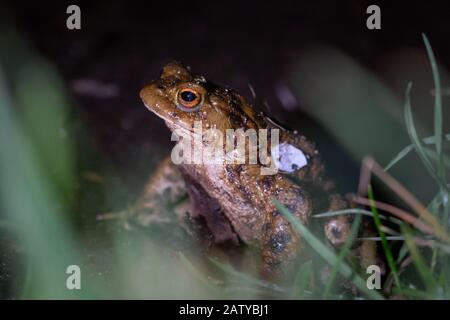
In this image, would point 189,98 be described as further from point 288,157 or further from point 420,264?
point 420,264

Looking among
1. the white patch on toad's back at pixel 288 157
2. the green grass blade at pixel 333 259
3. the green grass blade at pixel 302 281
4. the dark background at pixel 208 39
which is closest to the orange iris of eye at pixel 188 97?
the white patch on toad's back at pixel 288 157

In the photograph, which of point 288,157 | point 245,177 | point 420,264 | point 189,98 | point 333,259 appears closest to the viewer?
point 420,264

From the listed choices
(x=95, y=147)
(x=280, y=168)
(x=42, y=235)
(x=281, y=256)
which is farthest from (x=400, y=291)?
(x=95, y=147)

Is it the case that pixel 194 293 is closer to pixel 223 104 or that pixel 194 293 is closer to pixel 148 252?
pixel 148 252

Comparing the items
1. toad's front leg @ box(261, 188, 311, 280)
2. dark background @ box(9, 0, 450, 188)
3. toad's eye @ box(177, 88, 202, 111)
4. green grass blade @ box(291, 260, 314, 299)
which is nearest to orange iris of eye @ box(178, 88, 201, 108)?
toad's eye @ box(177, 88, 202, 111)

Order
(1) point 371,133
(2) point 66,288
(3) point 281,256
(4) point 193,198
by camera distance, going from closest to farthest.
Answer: (2) point 66,288
(3) point 281,256
(4) point 193,198
(1) point 371,133

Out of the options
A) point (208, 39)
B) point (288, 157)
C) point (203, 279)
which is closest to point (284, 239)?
point (288, 157)
